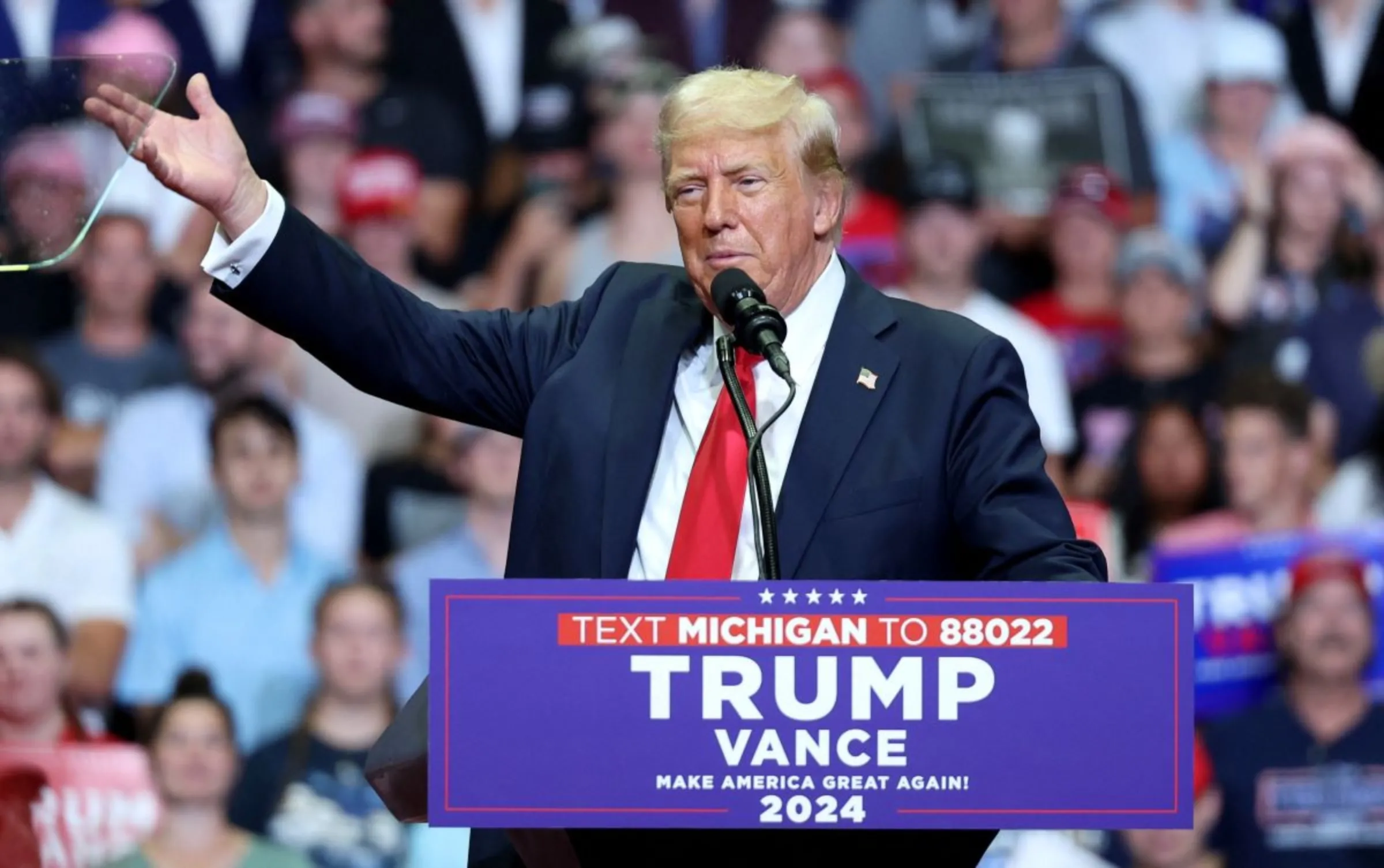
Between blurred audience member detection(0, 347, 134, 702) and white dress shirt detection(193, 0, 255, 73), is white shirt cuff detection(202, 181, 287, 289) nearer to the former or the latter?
blurred audience member detection(0, 347, 134, 702)

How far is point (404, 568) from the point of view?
4.89 metres

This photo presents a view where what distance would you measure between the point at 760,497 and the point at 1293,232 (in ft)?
12.3

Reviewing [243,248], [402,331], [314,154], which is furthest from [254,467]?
[243,248]

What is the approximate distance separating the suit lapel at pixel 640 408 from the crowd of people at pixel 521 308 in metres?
1.78

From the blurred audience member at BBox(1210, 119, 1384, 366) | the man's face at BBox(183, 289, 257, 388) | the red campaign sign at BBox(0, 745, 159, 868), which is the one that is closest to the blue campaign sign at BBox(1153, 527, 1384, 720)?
the blurred audience member at BBox(1210, 119, 1384, 366)

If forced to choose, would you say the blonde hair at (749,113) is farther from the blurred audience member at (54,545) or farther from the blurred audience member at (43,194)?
the blurred audience member at (54,545)

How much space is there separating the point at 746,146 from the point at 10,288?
324 centimetres

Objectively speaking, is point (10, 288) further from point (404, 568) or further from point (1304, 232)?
point (1304, 232)

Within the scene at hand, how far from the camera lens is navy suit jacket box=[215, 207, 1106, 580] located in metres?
2.25

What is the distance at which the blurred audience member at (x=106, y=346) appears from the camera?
4.96 metres

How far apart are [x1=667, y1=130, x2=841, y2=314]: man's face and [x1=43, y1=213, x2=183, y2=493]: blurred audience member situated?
2.92m

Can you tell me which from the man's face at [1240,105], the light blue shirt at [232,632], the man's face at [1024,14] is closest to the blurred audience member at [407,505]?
the light blue shirt at [232,632]

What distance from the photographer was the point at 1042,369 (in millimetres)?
5172

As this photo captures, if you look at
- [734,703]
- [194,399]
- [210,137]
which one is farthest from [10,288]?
[734,703]
